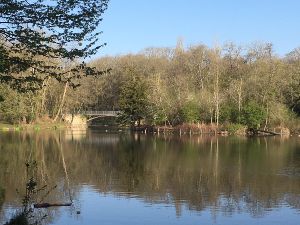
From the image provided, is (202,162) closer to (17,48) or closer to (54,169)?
(54,169)

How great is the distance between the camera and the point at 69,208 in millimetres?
16734

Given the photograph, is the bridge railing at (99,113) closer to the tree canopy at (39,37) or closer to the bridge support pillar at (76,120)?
the bridge support pillar at (76,120)

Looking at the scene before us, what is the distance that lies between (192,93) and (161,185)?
135 ft

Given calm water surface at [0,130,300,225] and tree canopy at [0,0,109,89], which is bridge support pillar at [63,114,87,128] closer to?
calm water surface at [0,130,300,225]

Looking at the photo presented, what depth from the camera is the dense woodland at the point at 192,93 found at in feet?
191

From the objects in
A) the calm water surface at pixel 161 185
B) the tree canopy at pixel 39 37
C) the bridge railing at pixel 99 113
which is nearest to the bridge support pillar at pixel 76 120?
the bridge railing at pixel 99 113

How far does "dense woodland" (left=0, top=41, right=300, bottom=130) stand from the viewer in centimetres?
5809

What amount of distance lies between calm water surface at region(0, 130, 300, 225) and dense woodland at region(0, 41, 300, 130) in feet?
68.2

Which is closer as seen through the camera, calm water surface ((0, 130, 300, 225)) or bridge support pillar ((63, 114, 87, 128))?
calm water surface ((0, 130, 300, 225))

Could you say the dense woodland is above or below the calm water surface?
above

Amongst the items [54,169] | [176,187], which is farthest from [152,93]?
[176,187]

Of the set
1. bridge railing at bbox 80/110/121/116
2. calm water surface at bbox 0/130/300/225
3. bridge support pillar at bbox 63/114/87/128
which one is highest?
bridge railing at bbox 80/110/121/116

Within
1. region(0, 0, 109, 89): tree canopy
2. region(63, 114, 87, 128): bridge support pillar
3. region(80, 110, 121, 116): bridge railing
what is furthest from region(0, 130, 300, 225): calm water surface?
region(80, 110, 121, 116): bridge railing

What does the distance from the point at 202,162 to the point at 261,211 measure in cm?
1356
